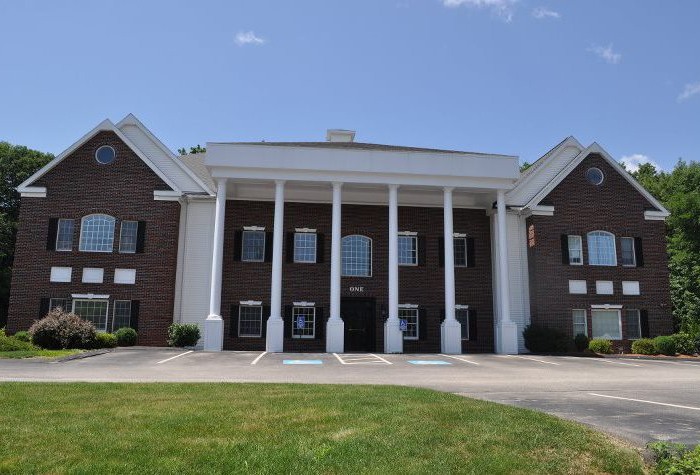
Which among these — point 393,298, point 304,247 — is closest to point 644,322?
point 393,298

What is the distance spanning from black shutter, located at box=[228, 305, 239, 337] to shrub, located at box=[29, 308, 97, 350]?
6.59m

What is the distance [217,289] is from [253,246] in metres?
4.23

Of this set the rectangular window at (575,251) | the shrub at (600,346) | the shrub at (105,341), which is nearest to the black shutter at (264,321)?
the shrub at (105,341)

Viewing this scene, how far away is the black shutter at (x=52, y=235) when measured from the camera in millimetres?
26578

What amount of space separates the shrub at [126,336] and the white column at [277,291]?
6123 mm

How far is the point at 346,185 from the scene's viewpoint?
1089 inches

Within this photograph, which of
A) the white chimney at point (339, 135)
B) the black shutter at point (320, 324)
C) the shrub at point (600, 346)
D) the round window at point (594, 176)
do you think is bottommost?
the shrub at point (600, 346)

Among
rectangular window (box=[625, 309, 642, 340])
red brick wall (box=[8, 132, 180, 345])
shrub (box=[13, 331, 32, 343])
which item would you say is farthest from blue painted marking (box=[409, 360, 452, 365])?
shrub (box=[13, 331, 32, 343])

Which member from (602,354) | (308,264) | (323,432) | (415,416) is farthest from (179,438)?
(602,354)

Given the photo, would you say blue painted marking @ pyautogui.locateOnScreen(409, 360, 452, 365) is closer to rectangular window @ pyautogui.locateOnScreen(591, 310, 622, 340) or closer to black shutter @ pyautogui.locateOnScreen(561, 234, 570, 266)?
black shutter @ pyautogui.locateOnScreen(561, 234, 570, 266)

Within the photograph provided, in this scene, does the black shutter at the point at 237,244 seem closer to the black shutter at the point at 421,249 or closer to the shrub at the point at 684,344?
the black shutter at the point at 421,249

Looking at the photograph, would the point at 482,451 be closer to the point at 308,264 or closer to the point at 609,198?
the point at 308,264

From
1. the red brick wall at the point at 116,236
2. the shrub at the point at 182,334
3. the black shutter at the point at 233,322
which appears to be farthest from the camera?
the black shutter at the point at 233,322

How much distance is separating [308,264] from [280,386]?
16953 millimetres
